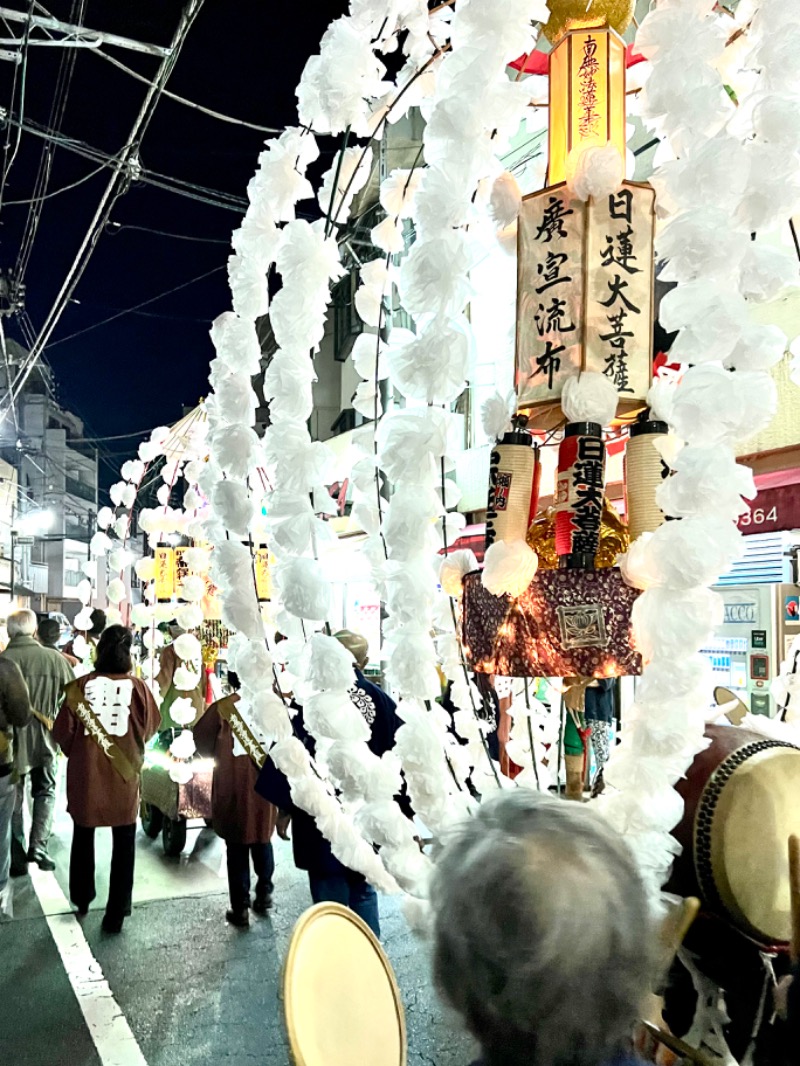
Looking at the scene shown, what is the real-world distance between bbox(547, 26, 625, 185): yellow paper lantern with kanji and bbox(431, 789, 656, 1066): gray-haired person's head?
86.6 inches

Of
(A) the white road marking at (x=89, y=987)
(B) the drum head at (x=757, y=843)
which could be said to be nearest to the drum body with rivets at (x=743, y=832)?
(B) the drum head at (x=757, y=843)

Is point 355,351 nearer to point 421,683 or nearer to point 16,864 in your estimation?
point 421,683

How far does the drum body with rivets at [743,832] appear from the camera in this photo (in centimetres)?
220

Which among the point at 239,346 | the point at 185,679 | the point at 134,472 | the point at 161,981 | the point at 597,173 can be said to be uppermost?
the point at 134,472

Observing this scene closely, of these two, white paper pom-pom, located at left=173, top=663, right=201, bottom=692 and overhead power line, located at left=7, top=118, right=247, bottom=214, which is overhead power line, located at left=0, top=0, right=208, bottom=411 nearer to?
overhead power line, located at left=7, top=118, right=247, bottom=214

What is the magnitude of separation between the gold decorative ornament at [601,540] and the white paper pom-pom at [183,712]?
16.6 feet

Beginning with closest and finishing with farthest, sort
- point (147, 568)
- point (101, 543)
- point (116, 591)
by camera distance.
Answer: point (116, 591)
point (101, 543)
point (147, 568)

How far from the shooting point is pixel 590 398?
2389 millimetres

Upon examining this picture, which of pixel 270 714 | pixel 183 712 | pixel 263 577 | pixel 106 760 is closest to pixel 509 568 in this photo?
pixel 270 714

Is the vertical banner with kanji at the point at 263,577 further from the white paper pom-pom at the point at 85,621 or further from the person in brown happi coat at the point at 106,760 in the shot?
the person in brown happi coat at the point at 106,760

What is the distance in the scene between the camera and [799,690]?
315 cm

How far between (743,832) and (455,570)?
1282mm

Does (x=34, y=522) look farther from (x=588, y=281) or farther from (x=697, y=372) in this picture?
(x=697, y=372)

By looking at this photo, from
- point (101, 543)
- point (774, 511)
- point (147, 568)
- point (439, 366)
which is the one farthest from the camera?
point (147, 568)
